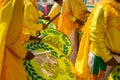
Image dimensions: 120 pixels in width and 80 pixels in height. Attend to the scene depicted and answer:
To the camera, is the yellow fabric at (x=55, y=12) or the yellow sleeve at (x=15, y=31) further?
the yellow fabric at (x=55, y=12)

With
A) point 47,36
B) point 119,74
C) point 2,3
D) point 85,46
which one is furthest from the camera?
point 47,36

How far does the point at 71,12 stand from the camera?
7938 mm

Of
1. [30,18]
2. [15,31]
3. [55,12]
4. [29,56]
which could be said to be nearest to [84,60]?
[29,56]

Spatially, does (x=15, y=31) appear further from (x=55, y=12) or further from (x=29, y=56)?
(x=55, y=12)

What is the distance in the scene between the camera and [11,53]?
3.71 m

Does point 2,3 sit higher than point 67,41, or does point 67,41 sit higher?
point 2,3

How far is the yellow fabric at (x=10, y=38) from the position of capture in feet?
11.7

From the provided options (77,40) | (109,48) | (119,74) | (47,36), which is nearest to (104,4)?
(109,48)

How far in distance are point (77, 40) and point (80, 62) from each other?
273 cm

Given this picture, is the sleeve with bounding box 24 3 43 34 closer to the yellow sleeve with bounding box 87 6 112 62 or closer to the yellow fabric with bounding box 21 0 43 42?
the yellow fabric with bounding box 21 0 43 42

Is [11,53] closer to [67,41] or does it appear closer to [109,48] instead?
[109,48]

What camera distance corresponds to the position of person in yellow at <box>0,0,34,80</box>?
141 inches

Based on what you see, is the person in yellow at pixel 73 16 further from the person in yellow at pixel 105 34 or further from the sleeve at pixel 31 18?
the person in yellow at pixel 105 34

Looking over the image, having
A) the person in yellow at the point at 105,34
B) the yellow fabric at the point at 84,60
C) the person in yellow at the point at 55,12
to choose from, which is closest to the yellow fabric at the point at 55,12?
the person in yellow at the point at 55,12
